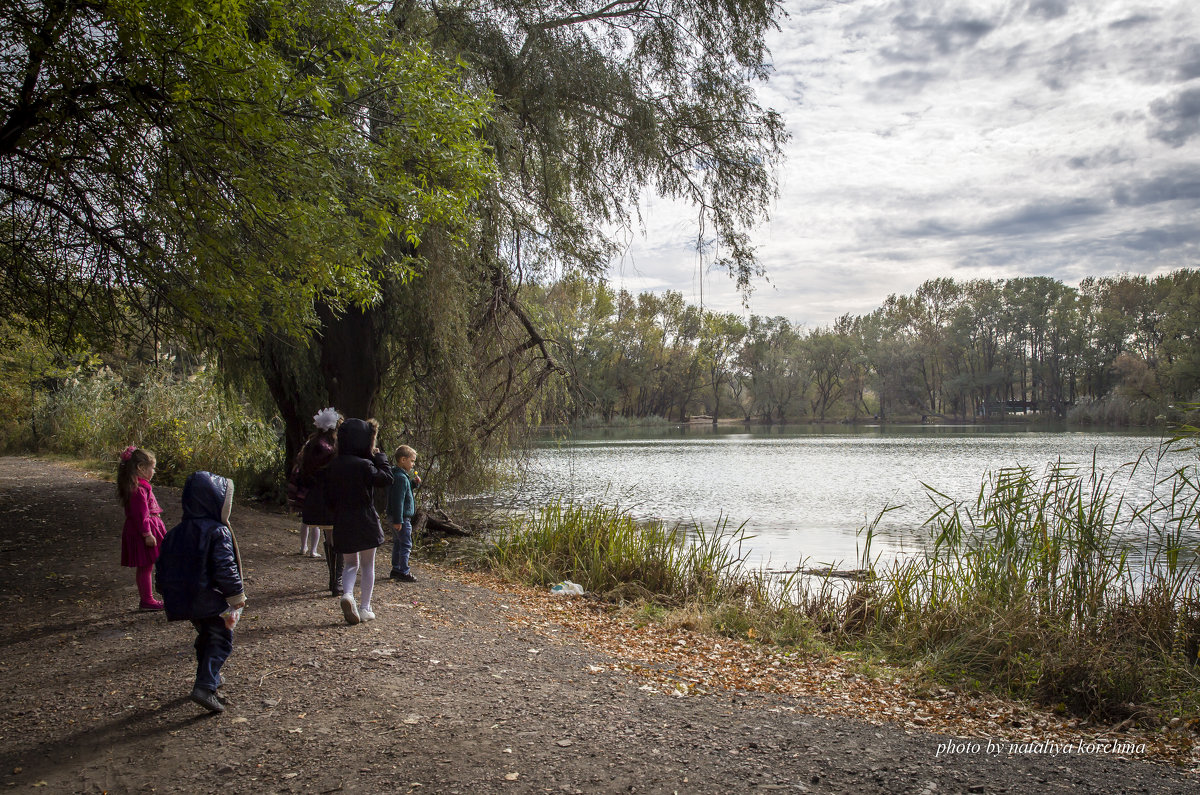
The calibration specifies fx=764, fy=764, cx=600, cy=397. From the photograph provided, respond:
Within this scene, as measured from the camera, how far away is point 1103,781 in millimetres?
3648

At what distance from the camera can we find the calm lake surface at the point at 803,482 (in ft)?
41.7

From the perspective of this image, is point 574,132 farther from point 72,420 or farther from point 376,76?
point 72,420

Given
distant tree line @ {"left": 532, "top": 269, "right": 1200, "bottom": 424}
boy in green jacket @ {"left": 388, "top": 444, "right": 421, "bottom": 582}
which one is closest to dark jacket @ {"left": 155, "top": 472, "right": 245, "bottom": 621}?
boy in green jacket @ {"left": 388, "top": 444, "right": 421, "bottom": 582}

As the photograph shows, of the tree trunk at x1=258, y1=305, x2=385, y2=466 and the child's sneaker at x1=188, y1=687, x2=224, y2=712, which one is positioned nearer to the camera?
the child's sneaker at x1=188, y1=687, x2=224, y2=712

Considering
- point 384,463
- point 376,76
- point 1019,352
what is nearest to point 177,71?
point 376,76

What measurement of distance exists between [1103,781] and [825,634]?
332cm

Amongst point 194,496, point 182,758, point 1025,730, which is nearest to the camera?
point 182,758

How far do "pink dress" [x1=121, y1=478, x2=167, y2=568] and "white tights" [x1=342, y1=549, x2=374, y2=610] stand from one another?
4.51 feet

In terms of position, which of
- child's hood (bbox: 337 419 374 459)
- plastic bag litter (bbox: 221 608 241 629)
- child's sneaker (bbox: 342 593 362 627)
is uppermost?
child's hood (bbox: 337 419 374 459)

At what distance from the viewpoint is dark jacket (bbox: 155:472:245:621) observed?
3.82 m

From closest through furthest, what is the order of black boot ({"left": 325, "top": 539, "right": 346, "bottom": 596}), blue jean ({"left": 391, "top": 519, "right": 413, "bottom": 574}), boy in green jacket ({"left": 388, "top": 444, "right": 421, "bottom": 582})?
black boot ({"left": 325, "top": 539, "right": 346, "bottom": 596}) → boy in green jacket ({"left": 388, "top": 444, "right": 421, "bottom": 582}) → blue jean ({"left": 391, "top": 519, "right": 413, "bottom": 574})

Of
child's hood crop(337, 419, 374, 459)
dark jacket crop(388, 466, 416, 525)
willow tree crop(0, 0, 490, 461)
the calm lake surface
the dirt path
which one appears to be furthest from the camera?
the calm lake surface

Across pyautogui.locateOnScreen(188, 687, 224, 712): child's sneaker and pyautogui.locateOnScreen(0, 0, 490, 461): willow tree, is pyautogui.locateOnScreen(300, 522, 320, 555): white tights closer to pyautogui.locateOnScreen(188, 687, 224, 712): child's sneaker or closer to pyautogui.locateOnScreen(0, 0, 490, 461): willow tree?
pyautogui.locateOnScreen(0, 0, 490, 461): willow tree

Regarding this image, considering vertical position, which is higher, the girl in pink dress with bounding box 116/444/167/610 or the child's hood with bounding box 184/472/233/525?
the child's hood with bounding box 184/472/233/525
